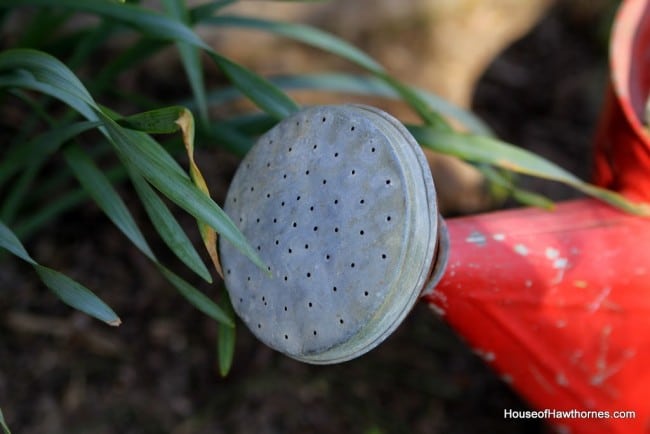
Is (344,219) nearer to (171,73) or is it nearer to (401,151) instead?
(401,151)

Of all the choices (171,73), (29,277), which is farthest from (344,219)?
(171,73)

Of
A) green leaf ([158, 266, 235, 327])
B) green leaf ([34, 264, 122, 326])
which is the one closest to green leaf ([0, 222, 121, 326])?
green leaf ([34, 264, 122, 326])

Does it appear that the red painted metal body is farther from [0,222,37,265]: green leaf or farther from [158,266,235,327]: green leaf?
[0,222,37,265]: green leaf

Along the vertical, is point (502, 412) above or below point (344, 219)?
below

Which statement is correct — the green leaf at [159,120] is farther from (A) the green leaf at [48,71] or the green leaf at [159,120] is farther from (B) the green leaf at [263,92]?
(B) the green leaf at [263,92]

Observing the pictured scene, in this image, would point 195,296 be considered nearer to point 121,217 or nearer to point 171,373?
point 121,217

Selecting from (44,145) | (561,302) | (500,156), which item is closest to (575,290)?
(561,302)
